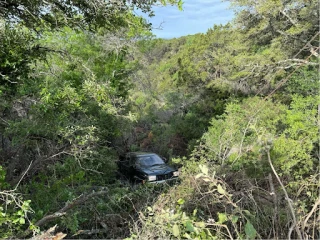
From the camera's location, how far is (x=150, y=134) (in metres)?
21.6

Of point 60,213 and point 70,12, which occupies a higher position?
point 70,12

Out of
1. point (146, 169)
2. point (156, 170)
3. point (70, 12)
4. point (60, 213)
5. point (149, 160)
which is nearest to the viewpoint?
point (60, 213)

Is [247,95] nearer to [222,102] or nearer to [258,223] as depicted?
[222,102]

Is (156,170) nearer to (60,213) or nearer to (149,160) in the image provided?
(149,160)

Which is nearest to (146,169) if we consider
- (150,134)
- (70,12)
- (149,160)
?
(149,160)

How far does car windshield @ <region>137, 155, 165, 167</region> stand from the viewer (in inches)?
520

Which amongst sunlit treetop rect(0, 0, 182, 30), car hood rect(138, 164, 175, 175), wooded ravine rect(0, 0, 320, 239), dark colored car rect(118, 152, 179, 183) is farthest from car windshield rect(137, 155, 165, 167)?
sunlit treetop rect(0, 0, 182, 30)

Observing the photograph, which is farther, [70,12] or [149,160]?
[149,160]

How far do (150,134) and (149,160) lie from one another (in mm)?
8157

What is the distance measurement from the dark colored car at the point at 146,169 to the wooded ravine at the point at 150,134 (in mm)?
530

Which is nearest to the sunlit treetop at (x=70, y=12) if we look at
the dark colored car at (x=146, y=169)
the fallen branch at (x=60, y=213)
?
the fallen branch at (x=60, y=213)

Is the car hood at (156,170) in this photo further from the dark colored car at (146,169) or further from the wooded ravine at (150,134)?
the wooded ravine at (150,134)

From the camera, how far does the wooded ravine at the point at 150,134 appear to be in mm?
3709

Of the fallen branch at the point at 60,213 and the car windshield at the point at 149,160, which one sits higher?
the fallen branch at the point at 60,213
